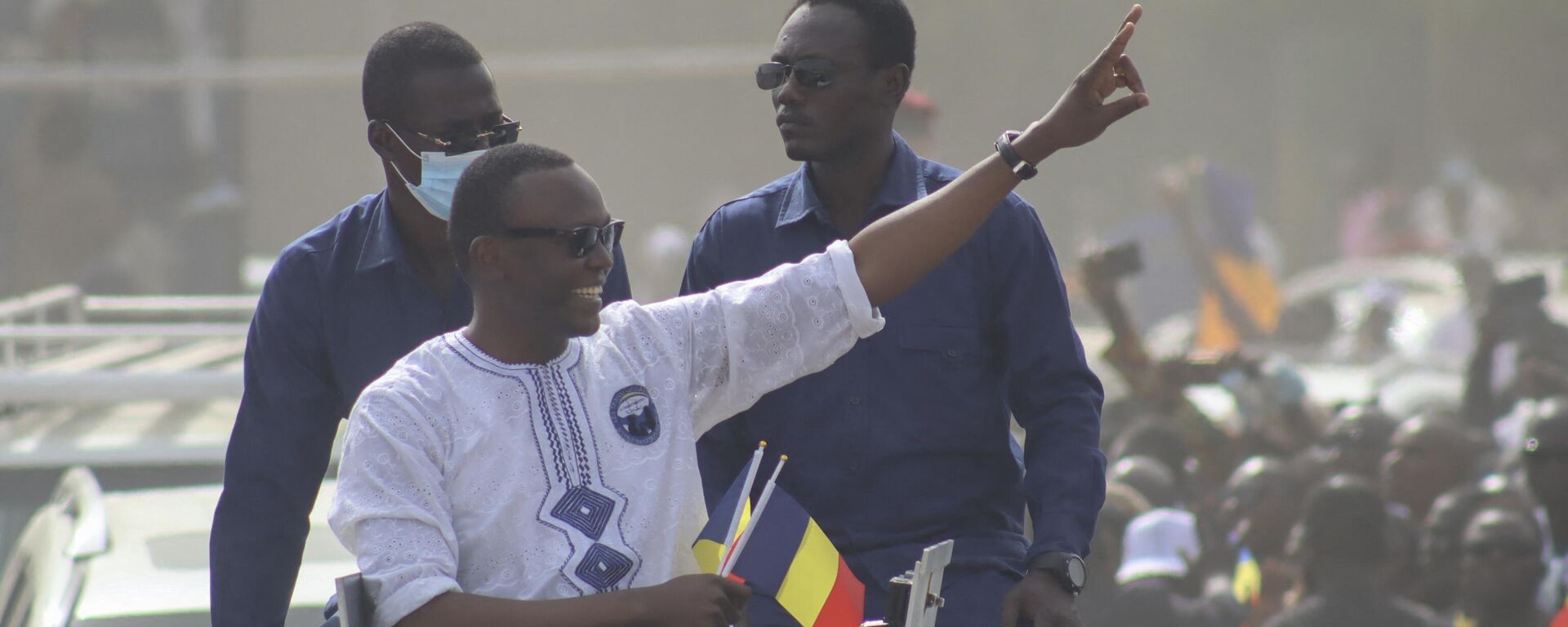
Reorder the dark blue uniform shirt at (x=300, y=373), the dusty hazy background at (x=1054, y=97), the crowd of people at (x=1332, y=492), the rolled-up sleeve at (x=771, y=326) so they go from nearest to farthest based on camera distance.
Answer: the rolled-up sleeve at (x=771, y=326), the dark blue uniform shirt at (x=300, y=373), the crowd of people at (x=1332, y=492), the dusty hazy background at (x=1054, y=97)

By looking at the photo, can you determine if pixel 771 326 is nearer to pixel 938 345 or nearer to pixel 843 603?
pixel 843 603

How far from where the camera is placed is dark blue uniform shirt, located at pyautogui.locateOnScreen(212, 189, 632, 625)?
301 centimetres

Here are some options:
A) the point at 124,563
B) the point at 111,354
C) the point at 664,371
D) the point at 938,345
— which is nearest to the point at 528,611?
the point at 664,371

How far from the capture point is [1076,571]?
2861 mm

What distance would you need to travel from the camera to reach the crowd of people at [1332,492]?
5012 millimetres

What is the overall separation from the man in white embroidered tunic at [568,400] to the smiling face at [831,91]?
1.64 ft

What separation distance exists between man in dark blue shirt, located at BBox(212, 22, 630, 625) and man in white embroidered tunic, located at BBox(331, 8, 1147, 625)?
0.51m

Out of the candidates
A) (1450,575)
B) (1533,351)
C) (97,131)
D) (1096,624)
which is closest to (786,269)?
(1096,624)

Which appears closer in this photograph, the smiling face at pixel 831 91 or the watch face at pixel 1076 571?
the watch face at pixel 1076 571

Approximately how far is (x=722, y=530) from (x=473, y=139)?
92 centimetres

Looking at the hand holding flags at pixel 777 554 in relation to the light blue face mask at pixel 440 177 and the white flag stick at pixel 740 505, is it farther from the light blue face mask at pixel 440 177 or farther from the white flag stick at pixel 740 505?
the light blue face mask at pixel 440 177

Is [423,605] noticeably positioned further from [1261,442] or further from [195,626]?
[1261,442]

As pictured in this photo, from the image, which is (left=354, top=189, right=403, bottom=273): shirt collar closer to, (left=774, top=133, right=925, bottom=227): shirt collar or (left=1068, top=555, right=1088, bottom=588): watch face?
(left=774, top=133, right=925, bottom=227): shirt collar

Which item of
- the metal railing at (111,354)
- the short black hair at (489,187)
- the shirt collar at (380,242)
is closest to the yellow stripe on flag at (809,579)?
the short black hair at (489,187)
